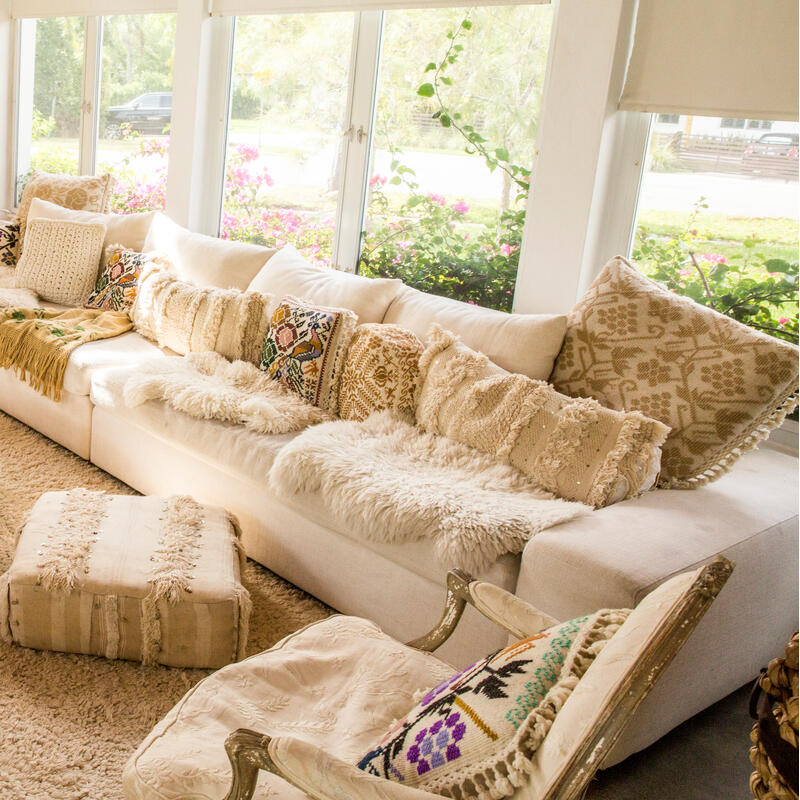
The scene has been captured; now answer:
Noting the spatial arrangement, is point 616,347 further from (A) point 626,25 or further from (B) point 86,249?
(B) point 86,249

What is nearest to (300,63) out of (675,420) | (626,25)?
(626,25)

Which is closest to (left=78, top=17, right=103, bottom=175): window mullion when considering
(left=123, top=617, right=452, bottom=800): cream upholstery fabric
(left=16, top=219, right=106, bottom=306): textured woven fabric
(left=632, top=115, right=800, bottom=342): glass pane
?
(left=16, top=219, right=106, bottom=306): textured woven fabric

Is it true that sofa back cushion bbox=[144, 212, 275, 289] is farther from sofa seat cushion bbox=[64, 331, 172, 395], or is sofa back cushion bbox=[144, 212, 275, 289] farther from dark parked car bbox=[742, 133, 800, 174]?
dark parked car bbox=[742, 133, 800, 174]

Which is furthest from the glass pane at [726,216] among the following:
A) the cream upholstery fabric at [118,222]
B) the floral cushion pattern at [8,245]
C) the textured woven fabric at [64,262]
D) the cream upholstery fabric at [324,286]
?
the floral cushion pattern at [8,245]

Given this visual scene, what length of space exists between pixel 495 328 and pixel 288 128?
6.41 ft

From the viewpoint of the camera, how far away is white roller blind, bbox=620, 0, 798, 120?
8.63ft

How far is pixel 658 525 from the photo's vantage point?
209cm

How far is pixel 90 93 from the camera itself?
214 inches

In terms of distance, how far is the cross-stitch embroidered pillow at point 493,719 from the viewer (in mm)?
1142

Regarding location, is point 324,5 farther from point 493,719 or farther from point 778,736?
point 778,736

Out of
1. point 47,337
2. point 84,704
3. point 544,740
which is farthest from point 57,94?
point 544,740

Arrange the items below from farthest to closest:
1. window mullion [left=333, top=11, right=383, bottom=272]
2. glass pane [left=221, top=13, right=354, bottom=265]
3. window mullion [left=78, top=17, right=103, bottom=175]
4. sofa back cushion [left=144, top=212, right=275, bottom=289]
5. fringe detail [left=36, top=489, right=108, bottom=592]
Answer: window mullion [left=78, top=17, right=103, bottom=175]
glass pane [left=221, top=13, right=354, bottom=265]
window mullion [left=333, top=11, right=383, bottom=272]
sofa back cushion [left=144, top=212, right=275, bottom=289]
fringe detail [left=36, top=489, right=108, bottom=592]

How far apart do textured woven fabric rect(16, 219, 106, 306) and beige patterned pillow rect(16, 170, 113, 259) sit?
0.65 m

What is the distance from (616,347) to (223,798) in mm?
1734
